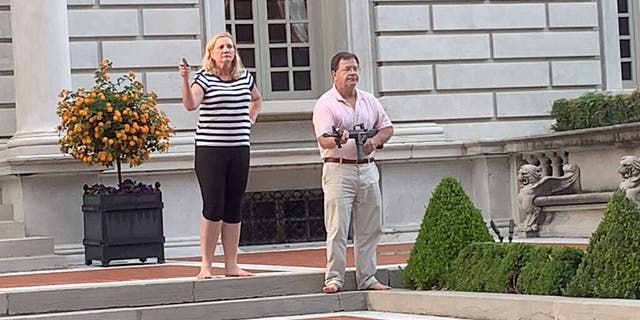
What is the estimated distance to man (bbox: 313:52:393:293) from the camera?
35.6 feet

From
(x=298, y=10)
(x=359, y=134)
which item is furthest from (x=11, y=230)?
(x=359, y=134)

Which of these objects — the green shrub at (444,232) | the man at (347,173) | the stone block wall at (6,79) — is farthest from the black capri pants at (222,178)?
the stone block wall at (6,79)

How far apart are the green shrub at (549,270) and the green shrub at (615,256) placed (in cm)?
31

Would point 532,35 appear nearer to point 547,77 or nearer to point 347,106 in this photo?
point 547,77

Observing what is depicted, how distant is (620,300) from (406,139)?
980 centimetres

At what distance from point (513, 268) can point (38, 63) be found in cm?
786

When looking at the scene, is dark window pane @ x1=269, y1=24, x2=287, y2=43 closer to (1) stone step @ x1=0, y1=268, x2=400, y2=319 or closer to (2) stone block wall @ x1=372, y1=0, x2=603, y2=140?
(2) stone block wall @ x1=372, y1=0, x2=603, y2=140

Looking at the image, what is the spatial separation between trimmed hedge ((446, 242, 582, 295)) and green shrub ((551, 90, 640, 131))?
692cm

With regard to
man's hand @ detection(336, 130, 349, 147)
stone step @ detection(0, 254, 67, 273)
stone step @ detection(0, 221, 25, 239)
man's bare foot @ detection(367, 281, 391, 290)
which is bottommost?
man's bare foot @ detection(367, 281, 391, 290)

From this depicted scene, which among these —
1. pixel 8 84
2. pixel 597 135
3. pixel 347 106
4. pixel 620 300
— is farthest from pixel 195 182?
pixel 620 300

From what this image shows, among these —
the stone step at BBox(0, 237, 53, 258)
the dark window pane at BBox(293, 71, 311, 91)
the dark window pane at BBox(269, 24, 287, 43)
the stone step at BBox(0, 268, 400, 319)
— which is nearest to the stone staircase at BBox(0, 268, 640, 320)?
the stone step at BBox(0, 268, 400, 319)

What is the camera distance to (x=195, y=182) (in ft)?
56.5

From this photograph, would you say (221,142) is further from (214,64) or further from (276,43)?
(276,43)

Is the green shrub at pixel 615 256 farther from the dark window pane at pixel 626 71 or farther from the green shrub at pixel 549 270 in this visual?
the dark window pane at pixel 626 71
